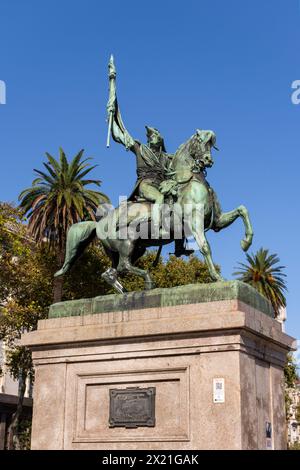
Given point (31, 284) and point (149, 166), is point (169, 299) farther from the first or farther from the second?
point (31, 284)

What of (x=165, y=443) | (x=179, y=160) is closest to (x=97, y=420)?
(x=165, y=443)

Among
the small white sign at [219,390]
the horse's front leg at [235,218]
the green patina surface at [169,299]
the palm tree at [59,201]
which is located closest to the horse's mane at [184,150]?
the horse's front leg at [235,218]

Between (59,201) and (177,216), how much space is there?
22399 mm

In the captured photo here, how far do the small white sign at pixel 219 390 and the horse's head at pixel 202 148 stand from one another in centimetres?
431

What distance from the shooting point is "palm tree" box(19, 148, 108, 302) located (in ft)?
115

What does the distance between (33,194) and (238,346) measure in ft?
87.7

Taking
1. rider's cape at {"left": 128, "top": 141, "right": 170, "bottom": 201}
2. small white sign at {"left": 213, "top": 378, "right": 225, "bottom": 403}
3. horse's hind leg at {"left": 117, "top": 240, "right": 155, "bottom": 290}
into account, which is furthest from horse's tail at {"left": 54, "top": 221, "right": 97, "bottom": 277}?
small white sign at {"left": 213, "top": 378, "right": 225, "bottom": 403}

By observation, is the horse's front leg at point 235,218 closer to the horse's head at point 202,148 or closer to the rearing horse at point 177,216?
the rearing horse at point 177,216

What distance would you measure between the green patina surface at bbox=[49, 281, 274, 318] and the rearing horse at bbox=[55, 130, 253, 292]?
580 millimetres

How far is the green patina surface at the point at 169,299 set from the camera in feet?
38.7

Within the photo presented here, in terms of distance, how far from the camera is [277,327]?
12742mm

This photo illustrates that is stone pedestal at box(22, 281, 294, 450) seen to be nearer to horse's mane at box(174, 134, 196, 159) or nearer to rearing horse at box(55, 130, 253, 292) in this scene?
rearing horse at box(55, 130, 253, 292)

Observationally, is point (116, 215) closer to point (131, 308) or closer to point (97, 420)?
point (131, 308)

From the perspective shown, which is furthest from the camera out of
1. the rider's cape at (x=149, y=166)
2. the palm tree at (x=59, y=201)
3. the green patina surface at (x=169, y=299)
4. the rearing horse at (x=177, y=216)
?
the palm tree at (x=59, y=201)
